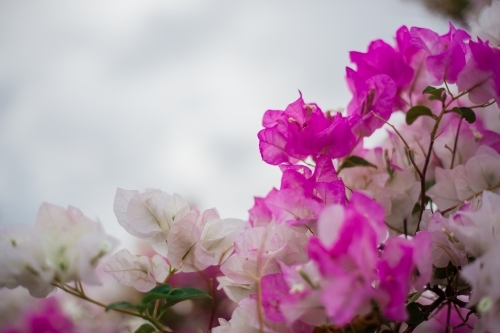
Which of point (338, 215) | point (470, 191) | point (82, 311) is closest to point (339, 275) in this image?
point (338, 215)

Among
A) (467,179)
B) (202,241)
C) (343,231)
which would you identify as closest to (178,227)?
(202,241)

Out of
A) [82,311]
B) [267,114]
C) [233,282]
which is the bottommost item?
[82,311]

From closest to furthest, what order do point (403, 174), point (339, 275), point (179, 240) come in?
1. point (339, 275)
2. point (179, 240)
3. point (403, 174)

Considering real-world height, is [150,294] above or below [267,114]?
below

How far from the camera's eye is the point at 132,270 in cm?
39

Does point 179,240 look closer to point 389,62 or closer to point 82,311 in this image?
point 389,62

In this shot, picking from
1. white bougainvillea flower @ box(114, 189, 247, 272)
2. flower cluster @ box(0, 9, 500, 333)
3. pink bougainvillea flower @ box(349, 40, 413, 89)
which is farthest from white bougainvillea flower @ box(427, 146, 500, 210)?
white bougainvillea flower @ box(114, 189, 247, 272)

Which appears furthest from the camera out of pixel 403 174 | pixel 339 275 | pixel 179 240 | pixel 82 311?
pixel 82 311

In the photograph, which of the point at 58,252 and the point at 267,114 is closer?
the point at 58,252

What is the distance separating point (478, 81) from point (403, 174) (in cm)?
12

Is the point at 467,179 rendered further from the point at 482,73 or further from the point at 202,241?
the point at 202,241

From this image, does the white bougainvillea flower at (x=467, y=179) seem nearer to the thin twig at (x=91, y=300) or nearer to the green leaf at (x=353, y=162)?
the green leaf at (x=353, y=162)

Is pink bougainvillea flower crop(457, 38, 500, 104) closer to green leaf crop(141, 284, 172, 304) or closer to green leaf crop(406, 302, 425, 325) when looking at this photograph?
green leaf crop(406, 302, 425, 325)

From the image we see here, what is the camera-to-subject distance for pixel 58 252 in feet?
1.08
